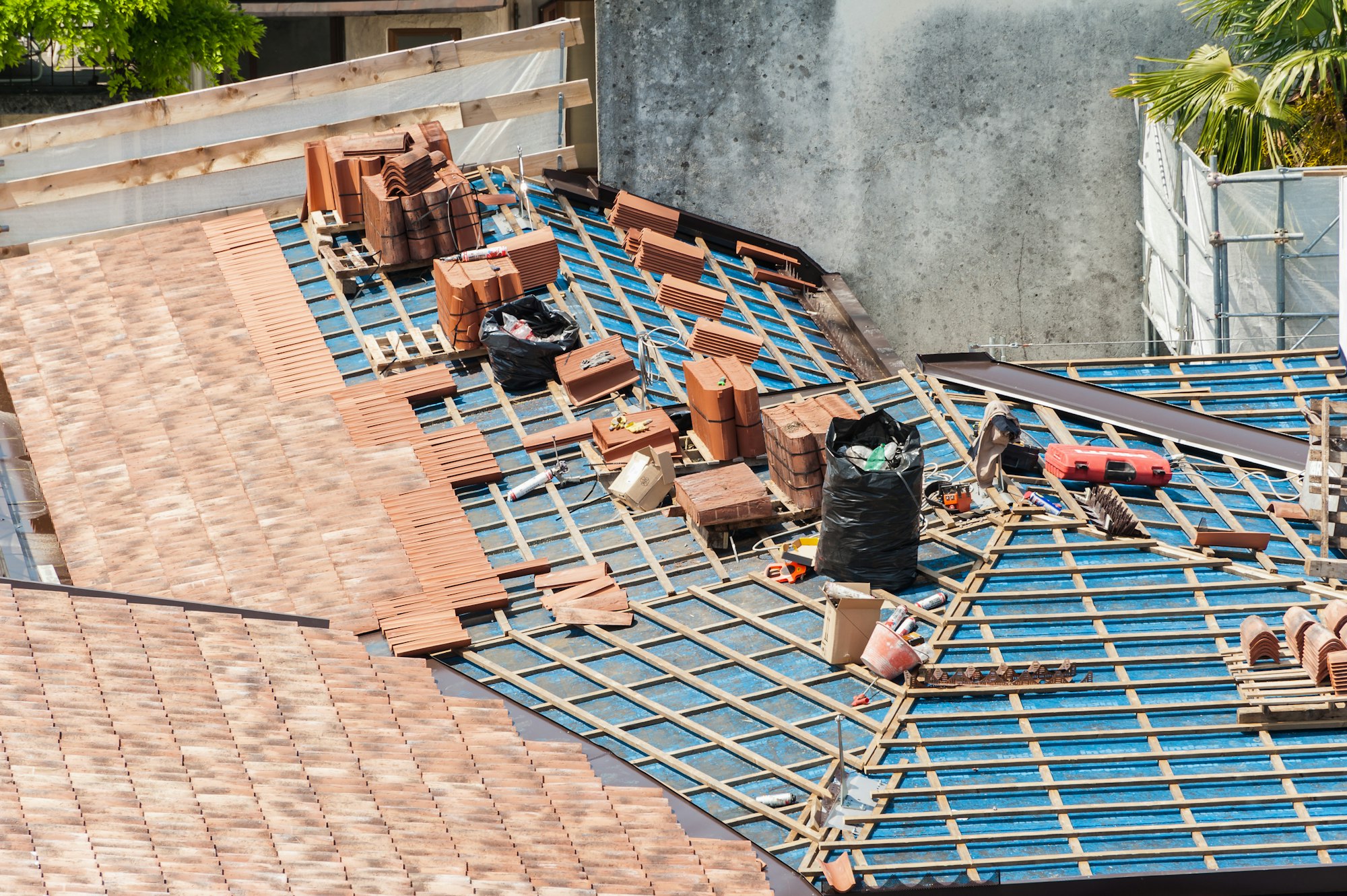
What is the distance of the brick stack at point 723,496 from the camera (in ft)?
70.9

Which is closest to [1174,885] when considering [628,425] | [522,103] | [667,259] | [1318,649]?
[1318,649]

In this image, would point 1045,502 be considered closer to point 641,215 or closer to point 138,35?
point 641,215

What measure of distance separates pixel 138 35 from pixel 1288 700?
1134 inches

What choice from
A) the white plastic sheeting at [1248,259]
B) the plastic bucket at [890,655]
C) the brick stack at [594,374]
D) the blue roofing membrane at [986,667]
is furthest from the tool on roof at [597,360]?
the white plastic sheeting at [1248,259]

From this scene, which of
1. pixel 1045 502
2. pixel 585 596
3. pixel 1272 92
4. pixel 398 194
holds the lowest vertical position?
pixel 585 596

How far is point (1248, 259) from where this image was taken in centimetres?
2756

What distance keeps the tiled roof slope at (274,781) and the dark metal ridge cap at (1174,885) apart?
6.33ft

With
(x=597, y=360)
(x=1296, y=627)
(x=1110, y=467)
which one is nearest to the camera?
(x=1296, y=627)

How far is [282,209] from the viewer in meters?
30.3

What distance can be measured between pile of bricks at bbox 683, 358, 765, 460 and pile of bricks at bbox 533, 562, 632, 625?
272cm

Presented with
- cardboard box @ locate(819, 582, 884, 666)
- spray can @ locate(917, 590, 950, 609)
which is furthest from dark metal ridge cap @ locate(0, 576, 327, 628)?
spray can @ locate(917, 590, 950, 609)

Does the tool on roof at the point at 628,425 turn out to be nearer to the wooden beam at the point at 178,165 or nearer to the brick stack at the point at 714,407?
the brick stack at the point at 714,407

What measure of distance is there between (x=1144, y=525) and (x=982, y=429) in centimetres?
224

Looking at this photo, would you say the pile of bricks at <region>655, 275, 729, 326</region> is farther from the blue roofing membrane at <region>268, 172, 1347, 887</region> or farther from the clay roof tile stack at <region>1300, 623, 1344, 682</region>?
the clay roof tile stack at <region>1300, 623, 1344, 682</region>
